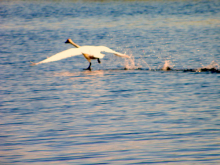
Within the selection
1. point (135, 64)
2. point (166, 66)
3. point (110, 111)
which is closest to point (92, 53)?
point (166, 66)

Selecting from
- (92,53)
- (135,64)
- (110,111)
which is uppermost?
(92,53)

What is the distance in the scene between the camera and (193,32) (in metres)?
38.1

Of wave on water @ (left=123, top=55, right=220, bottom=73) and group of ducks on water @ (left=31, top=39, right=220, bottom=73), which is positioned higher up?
group of ducks on water @ (left=31, top=39, right=220, bottom=73)

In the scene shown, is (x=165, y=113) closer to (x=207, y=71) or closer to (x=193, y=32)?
(x=207, y=71)

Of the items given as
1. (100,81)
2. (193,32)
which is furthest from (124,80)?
(193,32)

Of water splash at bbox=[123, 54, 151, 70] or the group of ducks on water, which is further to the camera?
water splash at bbox=[123, 54, 151, 70]

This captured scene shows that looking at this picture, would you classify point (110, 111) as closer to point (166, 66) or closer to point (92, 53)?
point (92, 53)

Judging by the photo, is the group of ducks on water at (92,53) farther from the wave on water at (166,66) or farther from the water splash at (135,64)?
the water splash at (135,64)

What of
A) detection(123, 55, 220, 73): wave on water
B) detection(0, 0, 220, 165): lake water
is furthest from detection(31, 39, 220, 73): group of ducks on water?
detection(0, 0, 220, 165): lake water

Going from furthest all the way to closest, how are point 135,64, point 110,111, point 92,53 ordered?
1. point 135,64
2. point 92,53
3. point 110,111

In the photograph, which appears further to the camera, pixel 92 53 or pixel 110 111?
pixel 92 53

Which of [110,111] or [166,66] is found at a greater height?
[166,66]

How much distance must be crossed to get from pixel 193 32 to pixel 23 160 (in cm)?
3085

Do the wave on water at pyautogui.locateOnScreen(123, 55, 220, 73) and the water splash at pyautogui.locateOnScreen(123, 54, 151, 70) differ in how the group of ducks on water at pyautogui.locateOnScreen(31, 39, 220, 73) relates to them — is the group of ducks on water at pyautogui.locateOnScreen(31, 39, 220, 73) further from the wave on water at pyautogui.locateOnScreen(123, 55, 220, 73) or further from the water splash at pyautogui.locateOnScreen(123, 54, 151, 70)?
the water splash at pyautogui.locateOnScreen(123, 54, 151, 70)
